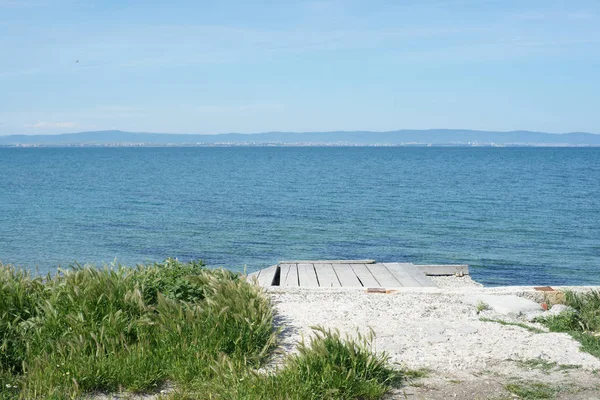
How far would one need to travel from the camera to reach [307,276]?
Result: 11242 millimetres

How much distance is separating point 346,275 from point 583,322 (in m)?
4.47

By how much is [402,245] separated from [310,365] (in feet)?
55.7

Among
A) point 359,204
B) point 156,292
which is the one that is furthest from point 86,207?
point 156,292

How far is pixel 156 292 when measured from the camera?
22.9ft

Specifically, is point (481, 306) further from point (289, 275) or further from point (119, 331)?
point (289, 275)

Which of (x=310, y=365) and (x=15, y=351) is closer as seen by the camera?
(x=310, y=365)

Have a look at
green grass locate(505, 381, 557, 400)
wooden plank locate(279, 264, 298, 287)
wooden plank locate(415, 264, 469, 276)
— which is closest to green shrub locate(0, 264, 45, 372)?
green grass locate(505, 381, 557, 400)

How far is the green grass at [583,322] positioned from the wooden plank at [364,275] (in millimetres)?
3064

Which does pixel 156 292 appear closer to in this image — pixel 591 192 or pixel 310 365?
pixel 310 365

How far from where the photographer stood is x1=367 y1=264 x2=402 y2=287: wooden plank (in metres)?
10.2

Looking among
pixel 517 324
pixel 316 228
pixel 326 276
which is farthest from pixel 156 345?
pixel 316 228

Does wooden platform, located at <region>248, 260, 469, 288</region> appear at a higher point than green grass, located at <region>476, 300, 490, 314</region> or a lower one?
lower

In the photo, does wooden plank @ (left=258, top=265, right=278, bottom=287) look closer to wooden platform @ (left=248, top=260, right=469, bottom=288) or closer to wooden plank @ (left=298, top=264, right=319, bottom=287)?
wooden platform @ (left=248, top=260, right=469, bottom=288)

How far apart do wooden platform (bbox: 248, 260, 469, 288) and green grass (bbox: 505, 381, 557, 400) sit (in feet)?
14.4
